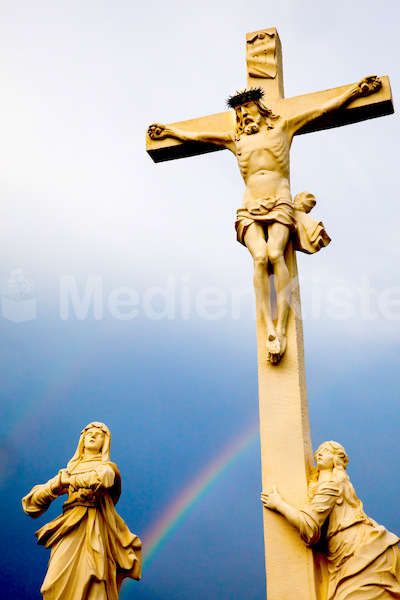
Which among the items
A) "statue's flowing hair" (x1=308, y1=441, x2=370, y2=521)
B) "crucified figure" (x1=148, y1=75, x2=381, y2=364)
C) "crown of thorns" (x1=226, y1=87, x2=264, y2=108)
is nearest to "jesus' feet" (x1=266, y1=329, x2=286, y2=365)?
→ "crucified figure" (x1=148, y1=75, x2=381, y2=364)

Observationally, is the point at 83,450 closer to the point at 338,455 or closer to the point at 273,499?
the point at 273,499

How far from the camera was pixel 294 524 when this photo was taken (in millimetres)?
5254

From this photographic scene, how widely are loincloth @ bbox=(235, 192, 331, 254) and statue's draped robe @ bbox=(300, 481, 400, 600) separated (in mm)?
2140

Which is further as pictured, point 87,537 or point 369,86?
point 369,86

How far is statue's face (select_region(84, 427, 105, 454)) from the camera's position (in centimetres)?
598

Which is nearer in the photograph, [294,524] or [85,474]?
[294,524]

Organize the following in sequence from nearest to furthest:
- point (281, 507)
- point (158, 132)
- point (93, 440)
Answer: point (281, 507) < point (93, 440) < point (158, 132)

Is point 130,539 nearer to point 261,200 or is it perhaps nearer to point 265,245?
point 265,245

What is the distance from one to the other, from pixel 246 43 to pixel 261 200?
2117 millimetres

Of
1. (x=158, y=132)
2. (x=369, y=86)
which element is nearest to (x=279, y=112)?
(x=369, y=86)

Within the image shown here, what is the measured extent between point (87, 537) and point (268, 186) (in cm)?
342

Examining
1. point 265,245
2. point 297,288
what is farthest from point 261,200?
point 297,288

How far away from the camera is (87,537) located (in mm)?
5574

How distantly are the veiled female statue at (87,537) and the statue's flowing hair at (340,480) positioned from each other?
1.57 m
